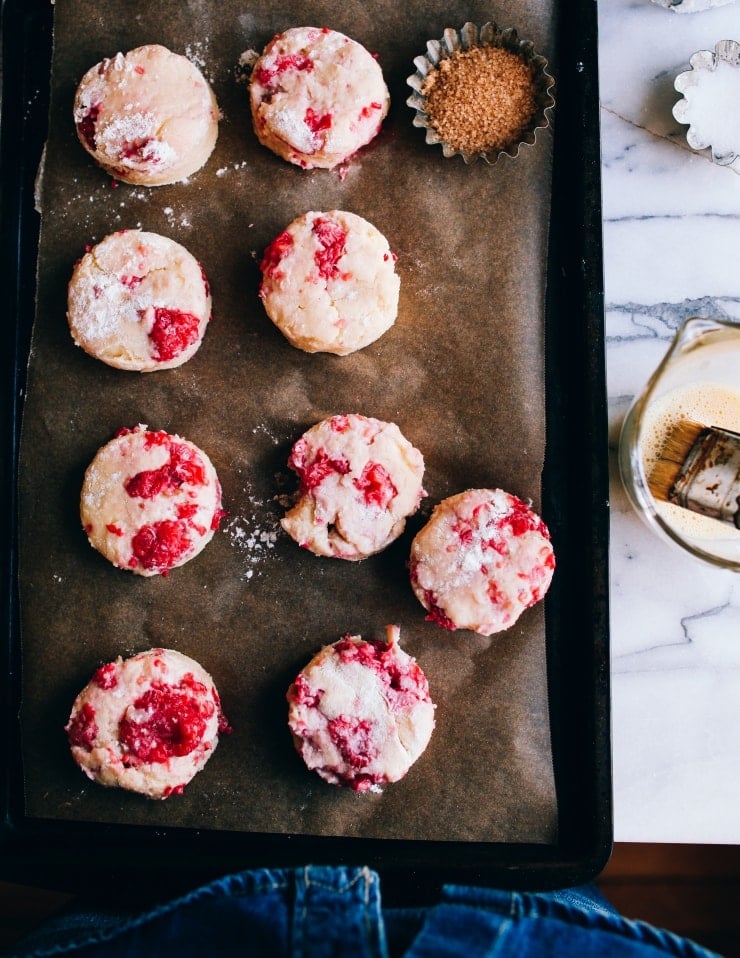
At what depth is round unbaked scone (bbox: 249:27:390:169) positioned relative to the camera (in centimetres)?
199

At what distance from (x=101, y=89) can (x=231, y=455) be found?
92cm

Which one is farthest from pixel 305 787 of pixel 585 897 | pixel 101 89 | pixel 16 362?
pixel 101 89

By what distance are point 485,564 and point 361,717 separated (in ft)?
1.48

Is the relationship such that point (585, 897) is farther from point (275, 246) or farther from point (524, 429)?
point (275, 246)

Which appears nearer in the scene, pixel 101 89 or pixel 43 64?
pixel 101 89

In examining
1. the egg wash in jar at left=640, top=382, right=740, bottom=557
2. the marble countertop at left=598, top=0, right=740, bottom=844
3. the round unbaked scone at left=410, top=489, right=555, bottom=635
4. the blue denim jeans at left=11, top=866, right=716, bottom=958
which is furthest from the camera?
the marble countertop at left=598, top=0, right=740, bottom=844

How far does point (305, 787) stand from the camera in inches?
78.5

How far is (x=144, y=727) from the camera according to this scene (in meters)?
1.94

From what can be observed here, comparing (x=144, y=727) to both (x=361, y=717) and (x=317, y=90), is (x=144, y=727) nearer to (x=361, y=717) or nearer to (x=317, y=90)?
(x=361, y=717)

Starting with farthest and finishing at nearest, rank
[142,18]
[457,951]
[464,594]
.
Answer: [142,18] < [464,594] < [457,951]

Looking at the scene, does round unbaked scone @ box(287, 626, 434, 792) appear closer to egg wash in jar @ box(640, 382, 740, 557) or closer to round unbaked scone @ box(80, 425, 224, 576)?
round unbaked scone @ box(80, 425, 224, 576)

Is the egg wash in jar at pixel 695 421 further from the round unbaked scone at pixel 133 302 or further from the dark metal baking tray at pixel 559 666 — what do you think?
the round unbaked scone at pixel 133 302

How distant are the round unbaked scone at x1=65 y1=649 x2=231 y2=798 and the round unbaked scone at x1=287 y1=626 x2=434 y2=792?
225 mm

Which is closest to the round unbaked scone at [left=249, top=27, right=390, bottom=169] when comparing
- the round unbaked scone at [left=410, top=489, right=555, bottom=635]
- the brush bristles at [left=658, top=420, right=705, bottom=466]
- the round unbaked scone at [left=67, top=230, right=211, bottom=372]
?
the round unbaked scone at [left=67, top=230, right=211, bottom=372]
